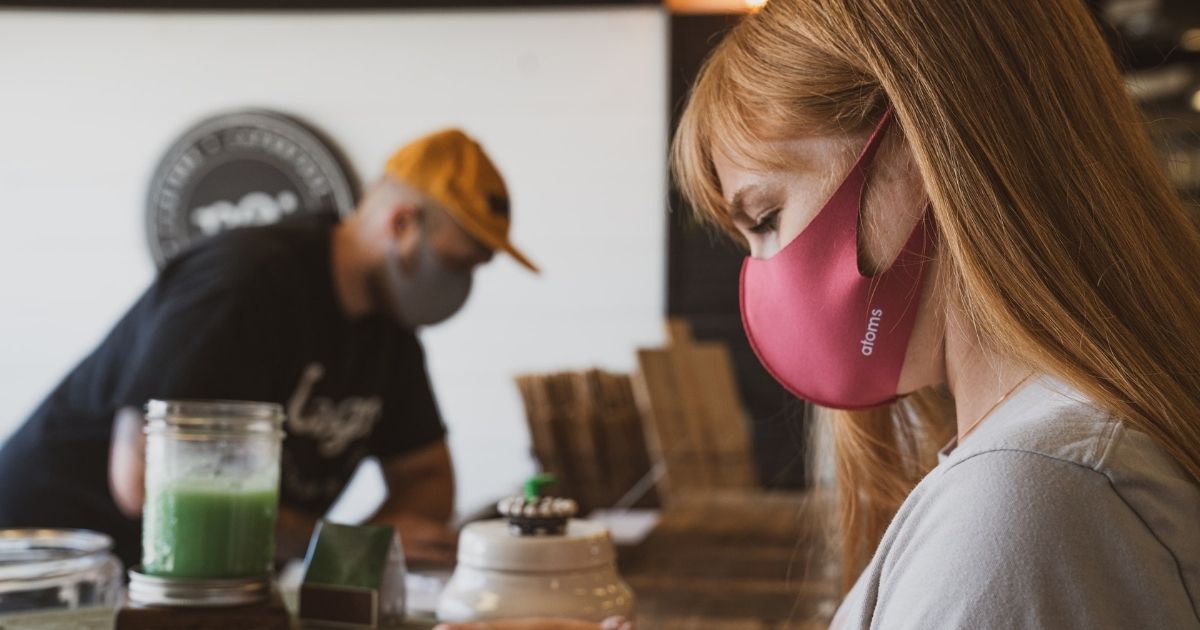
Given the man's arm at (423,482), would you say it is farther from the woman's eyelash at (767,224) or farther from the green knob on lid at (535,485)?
the woman's eyelash at (767,224)

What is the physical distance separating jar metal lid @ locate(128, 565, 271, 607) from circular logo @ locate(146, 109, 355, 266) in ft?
14.8

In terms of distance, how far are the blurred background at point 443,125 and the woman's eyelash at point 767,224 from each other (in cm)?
425

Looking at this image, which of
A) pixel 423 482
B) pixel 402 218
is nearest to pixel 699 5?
pixel 402 218

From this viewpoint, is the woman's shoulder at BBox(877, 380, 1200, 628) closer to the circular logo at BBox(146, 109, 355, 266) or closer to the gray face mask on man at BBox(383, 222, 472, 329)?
the gray face mask on man at BBox(383, 222, 472, 329)

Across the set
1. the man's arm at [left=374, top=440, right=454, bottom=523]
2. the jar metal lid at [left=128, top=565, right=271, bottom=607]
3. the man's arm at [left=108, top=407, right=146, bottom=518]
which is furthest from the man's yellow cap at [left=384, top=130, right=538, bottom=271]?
the jar metal lid at [left=128, top=565, right=271, bottom=607]

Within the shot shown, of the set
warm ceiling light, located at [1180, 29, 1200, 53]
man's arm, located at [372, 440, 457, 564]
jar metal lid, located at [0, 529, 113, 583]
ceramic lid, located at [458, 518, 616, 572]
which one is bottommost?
man's arm, located at [372, 440, 457, 564]

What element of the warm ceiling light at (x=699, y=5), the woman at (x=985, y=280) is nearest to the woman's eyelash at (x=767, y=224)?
the woman at (x=985, y=280)

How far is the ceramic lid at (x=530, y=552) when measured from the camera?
39.0 inches

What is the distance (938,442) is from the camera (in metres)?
1.13

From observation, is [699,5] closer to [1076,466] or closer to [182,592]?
[182,592]

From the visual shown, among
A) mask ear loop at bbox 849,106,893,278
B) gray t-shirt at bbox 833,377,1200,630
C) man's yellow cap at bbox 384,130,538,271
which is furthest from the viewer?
man's yellow cap at bbox 384,130,538,271

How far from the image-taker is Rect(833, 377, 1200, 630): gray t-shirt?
64 centimetres

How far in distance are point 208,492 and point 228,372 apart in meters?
0.84

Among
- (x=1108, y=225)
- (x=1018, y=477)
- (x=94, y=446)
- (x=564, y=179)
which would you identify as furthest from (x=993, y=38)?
(x=564, y=179)
